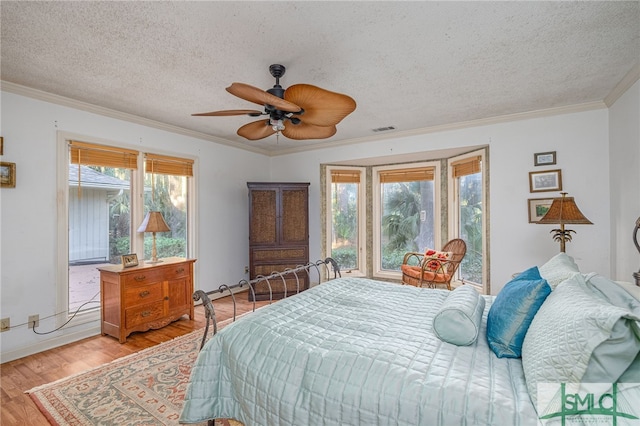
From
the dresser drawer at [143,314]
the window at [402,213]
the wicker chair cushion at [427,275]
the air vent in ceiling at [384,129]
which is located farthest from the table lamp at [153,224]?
the window at [402,213]

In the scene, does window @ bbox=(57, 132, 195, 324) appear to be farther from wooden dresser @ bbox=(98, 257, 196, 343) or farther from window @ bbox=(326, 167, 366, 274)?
window @ bbox=(326, 167, 366, 274)

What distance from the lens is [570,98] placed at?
10.0 feet

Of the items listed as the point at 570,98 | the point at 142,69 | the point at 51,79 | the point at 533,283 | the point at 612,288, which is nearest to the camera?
the point at 612,288

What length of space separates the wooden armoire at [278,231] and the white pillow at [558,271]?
3318 mm

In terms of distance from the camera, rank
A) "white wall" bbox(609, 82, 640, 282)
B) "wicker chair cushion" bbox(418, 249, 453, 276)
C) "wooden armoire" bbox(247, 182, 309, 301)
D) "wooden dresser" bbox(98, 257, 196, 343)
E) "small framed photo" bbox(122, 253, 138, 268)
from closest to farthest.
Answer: "white wall" bbox(609, 82, 640, 282) < "wooden dresser" bbox(98, 257, 196, 343) < "small framed photo" bbox(122, 253, 138, 268) < "wicker chair cushion" bbox(418, 249, 453, 276) < "wooden armoire" bbox(247, 182, 309, 301)

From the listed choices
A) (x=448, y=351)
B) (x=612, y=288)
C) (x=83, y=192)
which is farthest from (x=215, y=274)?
(x=612, y=288)

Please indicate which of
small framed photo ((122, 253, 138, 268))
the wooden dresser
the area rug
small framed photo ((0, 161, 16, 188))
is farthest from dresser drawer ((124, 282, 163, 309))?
small framed photo ((0, 161, 16, 188))

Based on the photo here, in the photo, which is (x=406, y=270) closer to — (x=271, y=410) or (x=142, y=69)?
(x=271, y=410)

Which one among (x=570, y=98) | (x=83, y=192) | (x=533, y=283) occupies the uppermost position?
(x=570, y=98)

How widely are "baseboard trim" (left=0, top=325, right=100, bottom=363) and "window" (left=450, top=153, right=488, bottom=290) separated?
15.5 feet

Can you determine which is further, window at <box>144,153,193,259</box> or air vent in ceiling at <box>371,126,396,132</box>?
air vent in ceiling at <box>371,126,396,132</box>

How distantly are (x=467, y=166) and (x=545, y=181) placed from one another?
100 cm

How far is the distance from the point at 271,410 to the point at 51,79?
10.6 ft

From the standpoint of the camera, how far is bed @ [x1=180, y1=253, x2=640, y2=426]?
1.01 m
